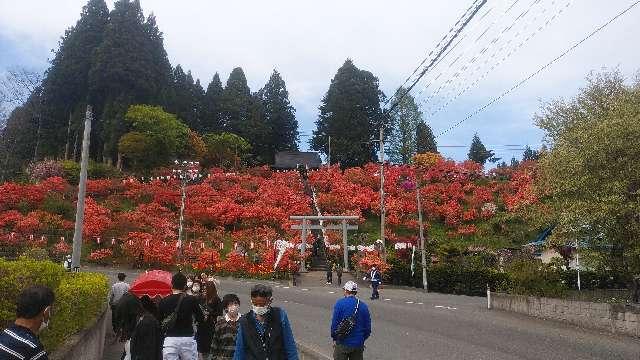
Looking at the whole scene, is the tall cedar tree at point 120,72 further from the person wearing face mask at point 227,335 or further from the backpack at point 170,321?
the person wearing face mask at point 227,335

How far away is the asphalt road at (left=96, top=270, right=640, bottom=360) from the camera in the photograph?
→ 1254 cm

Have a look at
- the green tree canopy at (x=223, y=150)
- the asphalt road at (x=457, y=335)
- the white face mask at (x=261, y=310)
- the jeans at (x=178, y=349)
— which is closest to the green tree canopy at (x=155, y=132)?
the green tree canopy at (x=223, y=150)

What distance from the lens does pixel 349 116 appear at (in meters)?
74.7

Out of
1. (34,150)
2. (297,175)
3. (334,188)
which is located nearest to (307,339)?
(334,188)

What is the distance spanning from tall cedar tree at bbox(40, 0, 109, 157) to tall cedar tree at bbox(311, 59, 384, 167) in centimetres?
3064

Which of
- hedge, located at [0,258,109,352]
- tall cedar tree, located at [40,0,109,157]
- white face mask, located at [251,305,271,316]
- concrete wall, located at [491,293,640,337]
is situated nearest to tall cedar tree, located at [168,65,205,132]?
tall cedar tree, located at [40,0,109,157]

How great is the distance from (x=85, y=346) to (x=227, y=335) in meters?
3.59

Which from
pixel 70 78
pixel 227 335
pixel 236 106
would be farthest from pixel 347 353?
pixel 236 106

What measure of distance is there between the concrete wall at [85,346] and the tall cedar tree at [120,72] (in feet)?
178

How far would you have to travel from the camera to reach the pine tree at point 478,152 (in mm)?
99312

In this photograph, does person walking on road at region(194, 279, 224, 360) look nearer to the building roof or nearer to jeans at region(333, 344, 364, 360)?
jeans at region(333, 344, 364, 360)

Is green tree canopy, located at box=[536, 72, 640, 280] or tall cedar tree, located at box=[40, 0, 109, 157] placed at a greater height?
tall cedar tree, located at box=[40, 0, 109, 157]

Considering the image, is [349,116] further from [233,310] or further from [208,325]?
[233,310]

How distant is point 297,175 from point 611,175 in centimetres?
4490
